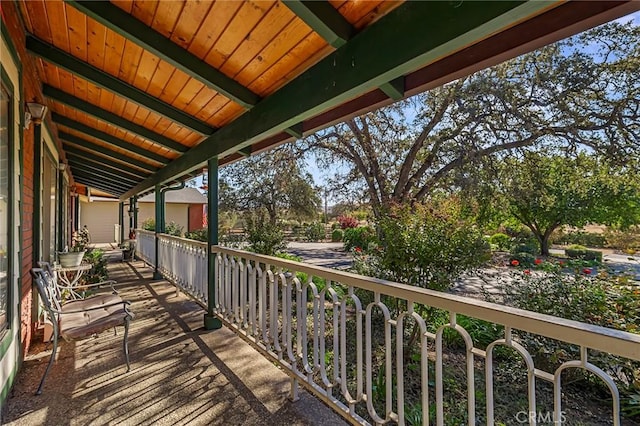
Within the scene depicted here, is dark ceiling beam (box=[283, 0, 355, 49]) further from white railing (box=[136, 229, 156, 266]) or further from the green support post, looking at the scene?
white railing (box=[136, 229, 156, 266])

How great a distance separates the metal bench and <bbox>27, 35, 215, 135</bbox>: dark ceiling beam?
1733mm

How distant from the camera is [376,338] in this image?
4.01 m

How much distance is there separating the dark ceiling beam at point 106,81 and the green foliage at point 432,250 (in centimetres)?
249

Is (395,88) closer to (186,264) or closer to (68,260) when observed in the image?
(186,264)

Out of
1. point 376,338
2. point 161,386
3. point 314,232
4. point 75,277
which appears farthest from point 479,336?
point 314,232

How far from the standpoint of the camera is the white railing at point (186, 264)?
4.45 meters

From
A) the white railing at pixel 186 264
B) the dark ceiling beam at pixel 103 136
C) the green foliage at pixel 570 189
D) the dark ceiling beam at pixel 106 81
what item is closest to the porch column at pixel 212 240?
the white railing at pixel 186 264

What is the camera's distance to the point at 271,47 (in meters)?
2.11

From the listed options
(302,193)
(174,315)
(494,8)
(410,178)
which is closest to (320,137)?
(410,178)

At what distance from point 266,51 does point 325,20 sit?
0.62 metres

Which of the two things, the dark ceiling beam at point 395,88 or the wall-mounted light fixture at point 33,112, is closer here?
the dark ceiling beam at point 395,88

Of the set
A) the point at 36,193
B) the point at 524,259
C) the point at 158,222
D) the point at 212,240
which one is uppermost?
the point at 36,193

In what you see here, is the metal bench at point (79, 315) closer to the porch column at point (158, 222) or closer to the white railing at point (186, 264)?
the white railing at point (186, 264)

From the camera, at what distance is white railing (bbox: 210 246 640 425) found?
113 cm
